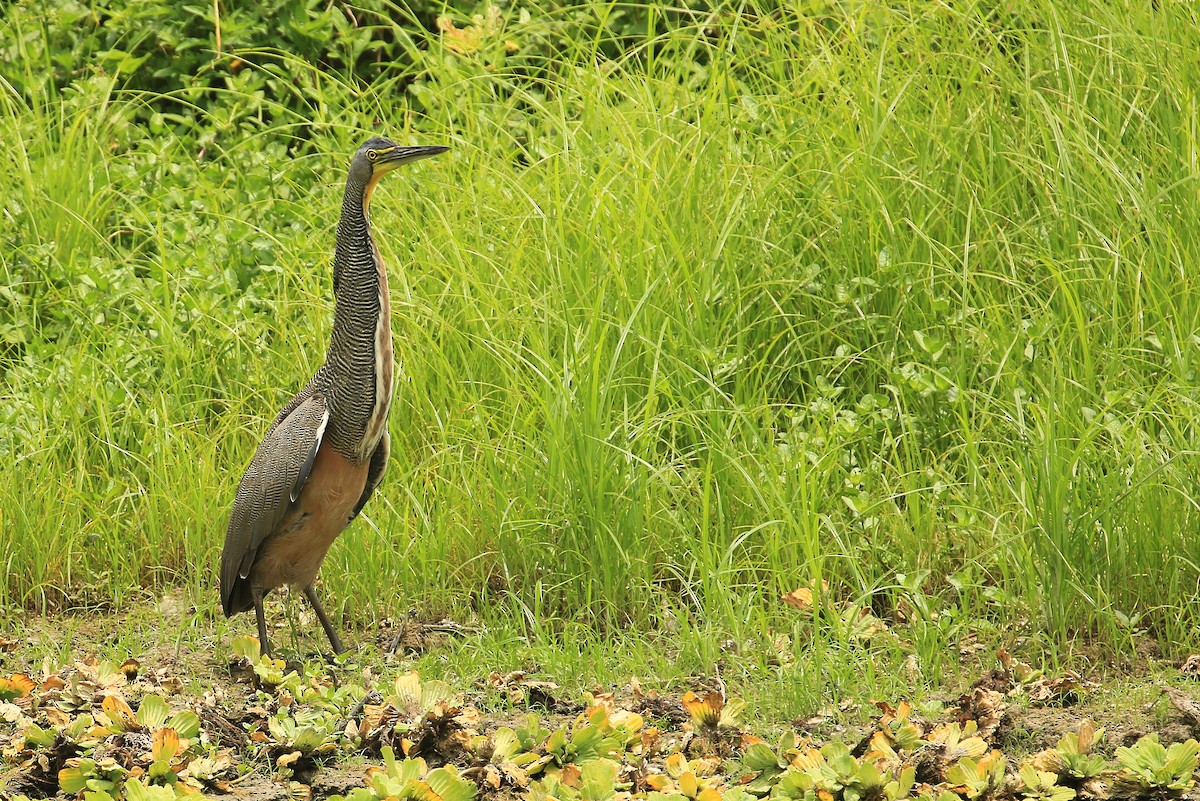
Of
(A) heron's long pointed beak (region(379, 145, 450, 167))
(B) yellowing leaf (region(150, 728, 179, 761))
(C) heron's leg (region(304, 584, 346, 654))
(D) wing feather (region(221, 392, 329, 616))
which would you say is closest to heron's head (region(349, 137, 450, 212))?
(A) heron's long pointed beak (region(379, 145, 450, 167))

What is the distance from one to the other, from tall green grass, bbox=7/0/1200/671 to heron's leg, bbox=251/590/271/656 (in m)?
0.37

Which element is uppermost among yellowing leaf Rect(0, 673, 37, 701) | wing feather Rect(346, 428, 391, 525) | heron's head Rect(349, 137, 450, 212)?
heron's head Rect(349, 137, 450, 212)

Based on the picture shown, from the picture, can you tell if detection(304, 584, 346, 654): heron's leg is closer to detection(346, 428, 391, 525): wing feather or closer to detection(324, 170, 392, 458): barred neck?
detection(346, 428, 391, 525): wing feather

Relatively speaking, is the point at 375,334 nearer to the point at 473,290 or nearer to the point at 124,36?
the point at 473,290

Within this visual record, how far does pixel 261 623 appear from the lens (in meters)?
4.08

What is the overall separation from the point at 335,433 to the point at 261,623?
623 millimetres

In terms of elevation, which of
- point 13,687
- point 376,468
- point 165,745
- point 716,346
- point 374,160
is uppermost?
point 374,160

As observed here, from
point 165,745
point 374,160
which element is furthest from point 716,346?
point 165,745

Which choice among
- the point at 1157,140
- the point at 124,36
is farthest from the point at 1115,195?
the point at 124,36

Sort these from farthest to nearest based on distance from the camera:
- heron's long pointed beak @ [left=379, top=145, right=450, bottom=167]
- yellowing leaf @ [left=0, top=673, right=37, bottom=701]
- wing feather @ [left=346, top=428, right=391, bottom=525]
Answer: wing feather @ [left=346, top=428, right=391, bottom=525] < heron's long pointed beak @ [left=379, top=145, right=450, bottom=167] < yellowing leaf @ [left=0, top=673, right=37, bottom=701]

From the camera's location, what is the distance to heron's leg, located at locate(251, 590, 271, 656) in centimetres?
405

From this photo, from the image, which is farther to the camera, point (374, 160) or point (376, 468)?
point (376, 468)

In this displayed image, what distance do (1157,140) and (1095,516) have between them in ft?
6.26

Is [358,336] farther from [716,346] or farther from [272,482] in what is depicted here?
[716,346]
